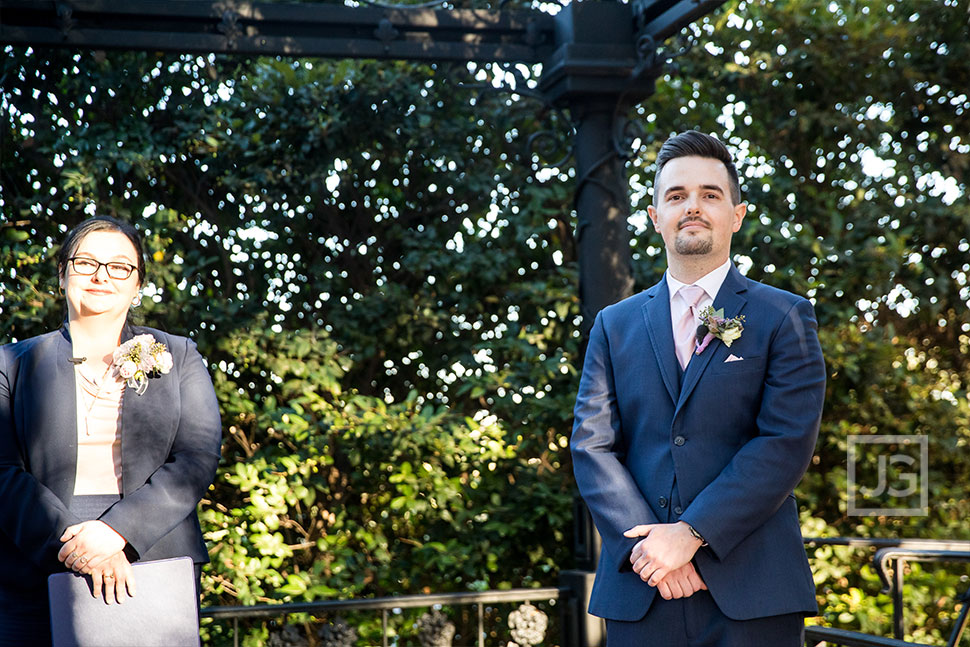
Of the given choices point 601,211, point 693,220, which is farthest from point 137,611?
point 601,211

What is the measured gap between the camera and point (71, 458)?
2.30m

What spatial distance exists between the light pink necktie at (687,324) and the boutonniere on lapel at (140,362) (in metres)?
1.18

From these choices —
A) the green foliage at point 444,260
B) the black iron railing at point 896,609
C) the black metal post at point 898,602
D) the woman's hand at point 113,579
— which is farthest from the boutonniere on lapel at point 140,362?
the black metal post at point 898,602

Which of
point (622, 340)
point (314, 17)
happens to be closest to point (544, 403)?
point (314, 17)

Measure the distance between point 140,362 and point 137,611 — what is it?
565 mm

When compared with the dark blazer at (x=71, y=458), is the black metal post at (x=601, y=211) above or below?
above

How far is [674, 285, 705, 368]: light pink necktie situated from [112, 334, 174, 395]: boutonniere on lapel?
46.6 inches

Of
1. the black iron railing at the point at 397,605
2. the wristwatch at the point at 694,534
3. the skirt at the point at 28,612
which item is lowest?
the black iron railing at the point at 397,605

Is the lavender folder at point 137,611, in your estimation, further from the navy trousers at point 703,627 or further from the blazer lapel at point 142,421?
the navy trousers at point 703,627

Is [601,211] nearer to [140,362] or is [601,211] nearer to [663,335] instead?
[663,335]

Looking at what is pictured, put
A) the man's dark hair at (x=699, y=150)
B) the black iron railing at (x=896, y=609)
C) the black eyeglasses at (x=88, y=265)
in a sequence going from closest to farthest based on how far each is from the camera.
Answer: the man's dark hair at (x=699, y=150), the black eyeglasses at (x=88, y=265), the black iron railing at (x=896, y=609)

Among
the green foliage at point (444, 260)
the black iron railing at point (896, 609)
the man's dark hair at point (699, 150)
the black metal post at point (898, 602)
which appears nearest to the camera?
the man's dark hair at point (699, 150)

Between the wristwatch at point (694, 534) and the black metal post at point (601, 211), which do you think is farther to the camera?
the black metal post at point (601, 211)

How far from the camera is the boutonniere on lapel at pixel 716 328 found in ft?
6.64
